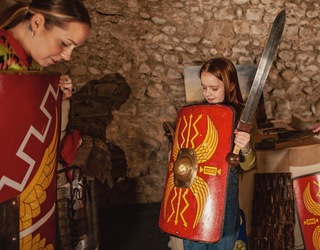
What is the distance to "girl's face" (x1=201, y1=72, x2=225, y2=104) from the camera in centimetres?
153

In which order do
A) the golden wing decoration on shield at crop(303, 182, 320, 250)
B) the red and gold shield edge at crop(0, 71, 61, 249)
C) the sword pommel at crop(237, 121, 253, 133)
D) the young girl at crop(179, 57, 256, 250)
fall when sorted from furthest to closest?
the golden wing decoration on shield at crop(303, 182, 320, 250)
the young girl at crop(179, 57, 256, 250)
the sword pommel at crop(237, 121, 253, 133)
the red and gold shield edge at crop(0, 71, 61, 249)

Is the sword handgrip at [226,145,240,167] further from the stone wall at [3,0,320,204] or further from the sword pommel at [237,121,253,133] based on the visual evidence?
the stone wall at [3,0,320,204]

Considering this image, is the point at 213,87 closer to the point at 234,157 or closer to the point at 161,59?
the point at 234,157

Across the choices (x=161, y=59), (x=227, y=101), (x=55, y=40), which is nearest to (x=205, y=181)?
(x=227, y=101)

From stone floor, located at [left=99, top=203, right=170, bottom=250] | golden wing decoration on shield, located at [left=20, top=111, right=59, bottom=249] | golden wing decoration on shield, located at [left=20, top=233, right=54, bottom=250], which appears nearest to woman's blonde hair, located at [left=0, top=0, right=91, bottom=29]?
golden wing decoration on shield, located at [left=20, top=111, right=59, bottom=249]

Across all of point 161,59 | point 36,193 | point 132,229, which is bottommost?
point 132,229

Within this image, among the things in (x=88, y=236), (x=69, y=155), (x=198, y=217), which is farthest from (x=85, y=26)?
(x=88, y=236)

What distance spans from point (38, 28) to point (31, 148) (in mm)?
405

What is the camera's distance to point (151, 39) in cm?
296

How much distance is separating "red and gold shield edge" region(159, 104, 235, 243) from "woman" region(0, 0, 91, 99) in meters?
0.59

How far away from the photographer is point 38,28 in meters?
1.19

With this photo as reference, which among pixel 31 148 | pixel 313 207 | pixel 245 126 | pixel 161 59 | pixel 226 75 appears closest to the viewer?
pixel 31 148

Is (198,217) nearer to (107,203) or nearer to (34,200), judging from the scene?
(34,200)

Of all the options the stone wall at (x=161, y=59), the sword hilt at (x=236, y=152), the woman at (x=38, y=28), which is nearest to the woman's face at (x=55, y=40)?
the woman at (x=38, y=28)
